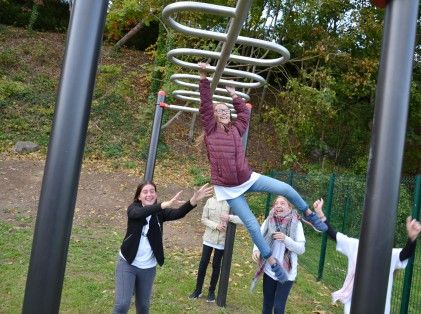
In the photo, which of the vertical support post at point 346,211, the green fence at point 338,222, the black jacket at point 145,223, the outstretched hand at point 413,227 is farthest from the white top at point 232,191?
the vertical support post at point 346,211

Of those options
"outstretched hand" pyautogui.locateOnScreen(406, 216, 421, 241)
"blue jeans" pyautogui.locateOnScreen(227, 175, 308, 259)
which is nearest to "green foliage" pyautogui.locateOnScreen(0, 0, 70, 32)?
"blue jeans" pyautogui.locateOnScreen(227, 175, 308, 259)

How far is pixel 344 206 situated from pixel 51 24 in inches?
614

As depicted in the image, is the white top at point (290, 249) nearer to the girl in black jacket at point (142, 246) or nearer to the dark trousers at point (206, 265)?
the girl in black jacket at point (142, 246)

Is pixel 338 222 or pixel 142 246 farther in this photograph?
pixel 338 222

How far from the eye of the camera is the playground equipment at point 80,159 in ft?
4.03

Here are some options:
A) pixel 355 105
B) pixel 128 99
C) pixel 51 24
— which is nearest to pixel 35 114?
pixel 128 99

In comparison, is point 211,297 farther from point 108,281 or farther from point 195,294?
point 108,281

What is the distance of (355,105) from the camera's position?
15.6 meters

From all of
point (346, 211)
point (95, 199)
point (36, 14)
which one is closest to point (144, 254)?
point (346, 211)

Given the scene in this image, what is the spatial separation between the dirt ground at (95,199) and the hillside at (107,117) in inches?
28.1

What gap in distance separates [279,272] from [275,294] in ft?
1.64

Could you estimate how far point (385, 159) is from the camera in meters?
1.25

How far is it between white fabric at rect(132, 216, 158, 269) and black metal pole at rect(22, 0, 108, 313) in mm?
2016

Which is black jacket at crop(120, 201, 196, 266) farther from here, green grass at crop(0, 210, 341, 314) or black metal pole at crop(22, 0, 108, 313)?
black metal pole at crop(22, 0, 108, 313)
